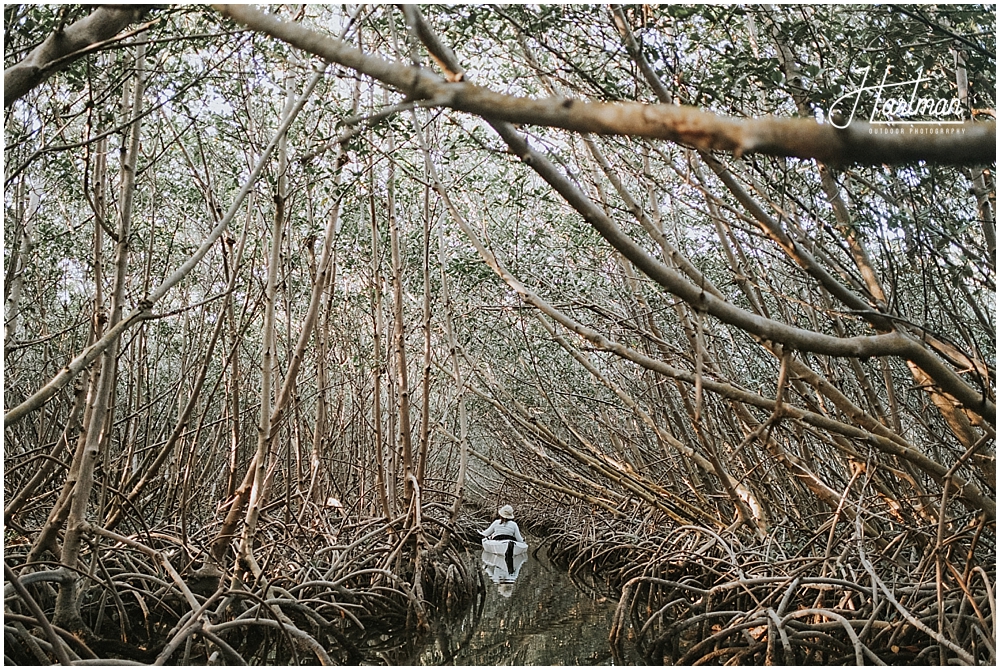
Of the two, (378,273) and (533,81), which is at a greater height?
(533,81)

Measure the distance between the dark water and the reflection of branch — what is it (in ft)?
14.2

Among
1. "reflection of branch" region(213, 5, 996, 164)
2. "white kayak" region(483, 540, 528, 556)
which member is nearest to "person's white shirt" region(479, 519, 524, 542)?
"white kayak" region(483, 540, 528, 556)

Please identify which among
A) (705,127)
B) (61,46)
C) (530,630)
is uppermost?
(61,46)

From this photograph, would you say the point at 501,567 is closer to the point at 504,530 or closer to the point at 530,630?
the point at 504,530

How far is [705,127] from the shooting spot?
4.30 feet

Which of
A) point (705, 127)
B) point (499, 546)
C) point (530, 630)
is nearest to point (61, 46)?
point (705, 127)

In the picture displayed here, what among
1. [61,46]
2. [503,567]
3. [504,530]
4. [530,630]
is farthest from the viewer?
[504,530]

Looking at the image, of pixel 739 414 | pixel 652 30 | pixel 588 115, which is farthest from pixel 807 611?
pixel 588 115

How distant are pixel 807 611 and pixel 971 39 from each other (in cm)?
269

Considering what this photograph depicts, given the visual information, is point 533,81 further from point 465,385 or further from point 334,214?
point 465,385

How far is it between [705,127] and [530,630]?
555 centimetres

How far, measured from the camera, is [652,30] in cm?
369

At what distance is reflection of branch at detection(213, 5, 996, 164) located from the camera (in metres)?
1.25

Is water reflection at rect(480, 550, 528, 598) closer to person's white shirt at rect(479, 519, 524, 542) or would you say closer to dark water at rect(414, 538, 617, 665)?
dark water at rect(414, 538, 617, 665)
